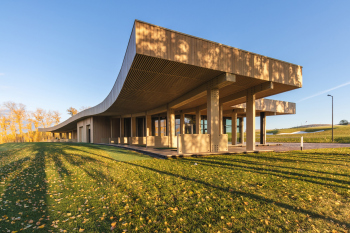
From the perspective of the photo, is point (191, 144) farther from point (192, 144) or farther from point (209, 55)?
point (209, 55)

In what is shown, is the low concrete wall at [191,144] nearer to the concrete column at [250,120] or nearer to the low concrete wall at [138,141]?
the concrete column at [250,120]

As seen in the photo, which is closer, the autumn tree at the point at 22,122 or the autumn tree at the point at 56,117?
the autumn tree at the point at 22,122

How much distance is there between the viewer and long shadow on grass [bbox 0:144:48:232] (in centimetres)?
292

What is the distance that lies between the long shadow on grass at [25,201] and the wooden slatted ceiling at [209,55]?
219 inches

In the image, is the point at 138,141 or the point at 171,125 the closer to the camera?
the point at 171,125

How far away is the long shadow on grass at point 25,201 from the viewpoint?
2924mm

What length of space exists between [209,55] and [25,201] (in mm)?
8374

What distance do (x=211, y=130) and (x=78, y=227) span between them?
8.37 metres

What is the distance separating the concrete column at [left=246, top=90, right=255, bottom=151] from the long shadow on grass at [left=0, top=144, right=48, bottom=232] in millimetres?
11335

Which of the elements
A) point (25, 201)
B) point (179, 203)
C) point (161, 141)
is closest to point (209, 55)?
point (179, 203)

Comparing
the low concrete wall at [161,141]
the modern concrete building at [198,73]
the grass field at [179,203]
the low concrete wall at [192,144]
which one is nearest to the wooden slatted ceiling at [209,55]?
the modern concrete building at [198,73]

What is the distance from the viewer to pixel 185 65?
26.0 ft

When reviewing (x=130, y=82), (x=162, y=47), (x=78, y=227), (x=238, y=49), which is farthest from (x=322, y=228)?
(x=130, y=82)

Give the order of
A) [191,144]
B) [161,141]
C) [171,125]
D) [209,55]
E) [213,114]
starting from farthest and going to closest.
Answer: [161,141] < [171,125] < [191,144] < [213,114] < [209,55]
